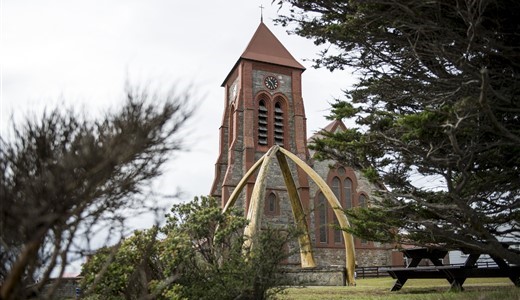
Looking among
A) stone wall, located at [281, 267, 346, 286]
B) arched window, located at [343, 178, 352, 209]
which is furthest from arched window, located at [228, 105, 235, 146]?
stone wall, located at [281, 267, 346, 286]

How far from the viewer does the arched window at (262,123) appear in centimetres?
3225

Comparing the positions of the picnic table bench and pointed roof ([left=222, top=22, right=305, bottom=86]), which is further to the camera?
pointed roof ([left=222, top=22, right=305, bottom=86])

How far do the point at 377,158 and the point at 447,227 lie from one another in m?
2.11

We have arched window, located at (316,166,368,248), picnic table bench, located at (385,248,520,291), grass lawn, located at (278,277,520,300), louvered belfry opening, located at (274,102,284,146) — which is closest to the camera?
grass lawn, located at (278,277,520,300)

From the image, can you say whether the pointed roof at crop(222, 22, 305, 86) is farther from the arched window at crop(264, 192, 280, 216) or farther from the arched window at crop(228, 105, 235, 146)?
the arched window at crop(264, 192, 280, 216)

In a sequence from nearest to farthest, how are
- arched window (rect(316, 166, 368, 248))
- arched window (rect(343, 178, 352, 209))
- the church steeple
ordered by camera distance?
the church steeple → arched window (rect(316, 166, 368, 248)) → arched window (rect(343, 178, 352, 209))

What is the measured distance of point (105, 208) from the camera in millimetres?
3619

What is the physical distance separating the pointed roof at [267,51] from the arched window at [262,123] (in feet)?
11.3

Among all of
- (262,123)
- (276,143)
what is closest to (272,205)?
(276,143)

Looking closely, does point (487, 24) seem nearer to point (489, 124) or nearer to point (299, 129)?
point (489, 124)

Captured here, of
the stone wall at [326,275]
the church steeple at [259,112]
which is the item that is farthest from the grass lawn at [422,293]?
the church steeple at [259,112]

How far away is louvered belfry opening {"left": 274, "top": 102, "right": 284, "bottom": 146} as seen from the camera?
32625 millimetres

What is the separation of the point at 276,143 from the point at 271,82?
4.96 meters

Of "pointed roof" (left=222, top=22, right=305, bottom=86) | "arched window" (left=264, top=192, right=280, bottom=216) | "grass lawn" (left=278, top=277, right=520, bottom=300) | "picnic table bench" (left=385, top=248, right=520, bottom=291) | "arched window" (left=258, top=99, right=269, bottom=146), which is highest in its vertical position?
"pointed roof" (left=222, top=22, right=305, bottom=86)
